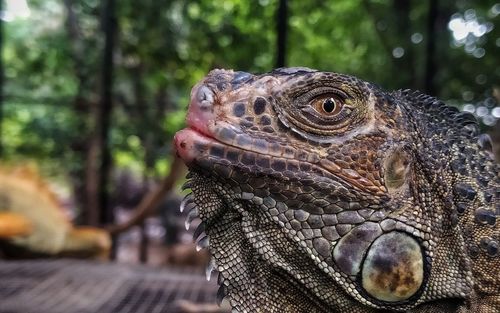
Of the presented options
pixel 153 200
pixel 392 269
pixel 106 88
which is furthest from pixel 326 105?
pixel 153 200

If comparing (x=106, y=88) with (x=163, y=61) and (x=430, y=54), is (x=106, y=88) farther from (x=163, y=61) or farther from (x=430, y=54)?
(x=430, y=54)

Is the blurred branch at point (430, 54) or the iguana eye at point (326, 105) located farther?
the blurred branch at point (430, 54)

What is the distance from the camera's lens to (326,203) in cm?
139

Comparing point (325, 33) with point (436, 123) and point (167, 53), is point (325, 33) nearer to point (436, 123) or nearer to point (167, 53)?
point (167, 53)

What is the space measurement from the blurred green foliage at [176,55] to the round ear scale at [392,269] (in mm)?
2974

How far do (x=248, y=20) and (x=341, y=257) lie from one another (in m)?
3.43

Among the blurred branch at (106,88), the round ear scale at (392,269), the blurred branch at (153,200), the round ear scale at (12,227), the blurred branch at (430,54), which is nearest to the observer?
the round ear scale at (392,269)

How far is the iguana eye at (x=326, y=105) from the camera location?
1.42 m

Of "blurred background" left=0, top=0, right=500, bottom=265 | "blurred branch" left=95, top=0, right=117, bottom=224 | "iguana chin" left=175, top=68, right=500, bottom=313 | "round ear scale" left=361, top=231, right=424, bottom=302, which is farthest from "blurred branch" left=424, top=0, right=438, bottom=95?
"round ear scale" left=361, top=231, right=424, bottom=302

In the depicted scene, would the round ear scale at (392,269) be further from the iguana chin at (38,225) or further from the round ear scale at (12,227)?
the iguana chin at (38,225)

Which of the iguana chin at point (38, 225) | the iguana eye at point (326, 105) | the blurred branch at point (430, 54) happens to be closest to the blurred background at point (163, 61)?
the blurred branch at point (430, 54)

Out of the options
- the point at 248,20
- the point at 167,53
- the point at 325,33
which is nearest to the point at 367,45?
the point at 325,33

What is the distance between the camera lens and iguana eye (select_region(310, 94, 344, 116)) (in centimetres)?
142

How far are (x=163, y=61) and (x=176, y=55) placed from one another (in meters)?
0.31
